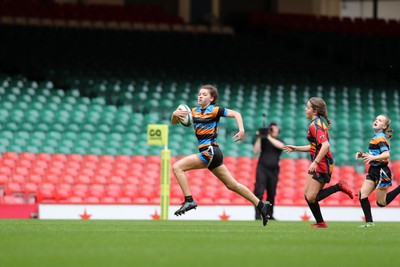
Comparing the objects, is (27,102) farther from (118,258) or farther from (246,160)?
(118,258)

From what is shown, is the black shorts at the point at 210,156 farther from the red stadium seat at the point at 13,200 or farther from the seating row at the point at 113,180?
the red stadium seat at the point at 13,200

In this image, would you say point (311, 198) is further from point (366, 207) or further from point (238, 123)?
point (238, 123)

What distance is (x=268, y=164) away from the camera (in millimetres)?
18719

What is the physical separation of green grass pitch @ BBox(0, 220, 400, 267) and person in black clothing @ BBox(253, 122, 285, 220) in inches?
249

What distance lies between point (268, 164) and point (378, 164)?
4969mm

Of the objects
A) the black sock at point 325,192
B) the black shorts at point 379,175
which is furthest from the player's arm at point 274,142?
the black shorts at point 379,175

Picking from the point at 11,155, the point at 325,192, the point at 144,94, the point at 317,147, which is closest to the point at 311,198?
the point at 325,192

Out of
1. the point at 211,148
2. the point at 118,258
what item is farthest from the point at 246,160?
the point at 118,258

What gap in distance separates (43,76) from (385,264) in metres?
22.0

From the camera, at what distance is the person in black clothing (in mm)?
18609

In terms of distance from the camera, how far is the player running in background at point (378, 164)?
13.6 metres

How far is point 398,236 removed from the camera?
11562 mm

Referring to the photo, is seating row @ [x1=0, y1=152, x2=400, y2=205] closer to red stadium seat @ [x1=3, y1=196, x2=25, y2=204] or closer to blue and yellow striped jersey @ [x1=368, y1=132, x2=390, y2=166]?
red stadium seat @ [x1=3, y1=196, x2=25, y2=204]

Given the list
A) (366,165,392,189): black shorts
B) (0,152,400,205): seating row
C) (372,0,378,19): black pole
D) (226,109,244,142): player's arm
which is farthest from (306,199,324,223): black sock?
(372,0,378,19): black pole
